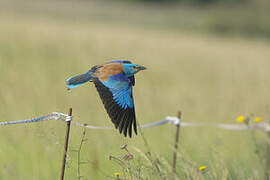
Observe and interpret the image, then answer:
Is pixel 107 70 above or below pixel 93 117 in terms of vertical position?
above

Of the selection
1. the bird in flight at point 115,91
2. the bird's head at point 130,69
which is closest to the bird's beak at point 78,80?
the bird in flight at point 115,91

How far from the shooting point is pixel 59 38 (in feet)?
30.9

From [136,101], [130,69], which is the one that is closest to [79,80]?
[130,69]

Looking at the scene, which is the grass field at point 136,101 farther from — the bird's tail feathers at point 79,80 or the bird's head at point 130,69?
the bird's head at point 130,69

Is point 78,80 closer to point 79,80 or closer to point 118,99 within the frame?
point 79,80

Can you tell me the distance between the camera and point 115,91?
2336 mm

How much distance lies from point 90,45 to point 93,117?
5435 mm

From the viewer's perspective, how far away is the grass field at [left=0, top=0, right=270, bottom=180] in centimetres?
270

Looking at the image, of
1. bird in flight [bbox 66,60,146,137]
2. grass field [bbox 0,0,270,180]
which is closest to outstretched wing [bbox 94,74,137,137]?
bird in flight [bbox 66,60,146,137]

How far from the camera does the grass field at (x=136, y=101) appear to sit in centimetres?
270

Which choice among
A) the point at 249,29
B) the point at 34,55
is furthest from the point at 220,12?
the point at 34,55

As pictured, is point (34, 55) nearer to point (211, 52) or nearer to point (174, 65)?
point (174, 65)

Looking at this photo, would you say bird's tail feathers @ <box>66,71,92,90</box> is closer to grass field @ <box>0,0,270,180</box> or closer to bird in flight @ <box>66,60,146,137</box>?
bird in flight @ <box>66,60,146,137</box>

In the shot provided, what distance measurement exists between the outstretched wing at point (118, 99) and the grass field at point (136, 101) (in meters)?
0.19
